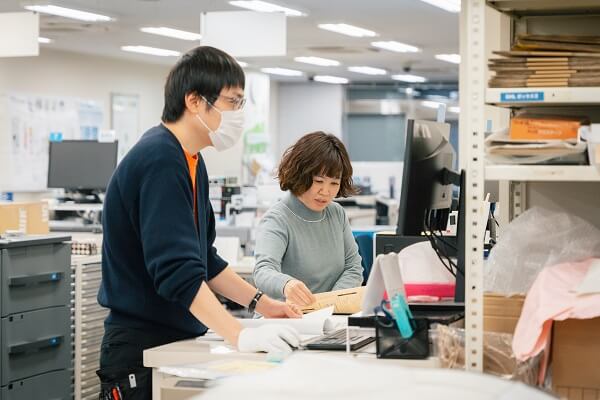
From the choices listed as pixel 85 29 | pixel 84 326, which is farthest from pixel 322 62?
pixel 84 326

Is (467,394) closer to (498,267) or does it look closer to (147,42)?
(498,267)

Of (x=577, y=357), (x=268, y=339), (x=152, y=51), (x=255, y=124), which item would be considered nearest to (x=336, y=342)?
(x=268, y=339)

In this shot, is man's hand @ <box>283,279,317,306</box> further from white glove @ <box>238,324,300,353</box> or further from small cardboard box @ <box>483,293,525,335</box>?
small cardboard box @ <box>483,293,525,335</box>

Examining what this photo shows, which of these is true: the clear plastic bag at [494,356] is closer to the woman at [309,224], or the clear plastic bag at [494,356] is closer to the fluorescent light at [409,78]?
the woman at [309,224]

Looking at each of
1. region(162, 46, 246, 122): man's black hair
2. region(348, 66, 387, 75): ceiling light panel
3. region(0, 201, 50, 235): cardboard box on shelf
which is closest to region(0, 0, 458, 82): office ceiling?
region(348, 66, 387, 75): ceiling light panel

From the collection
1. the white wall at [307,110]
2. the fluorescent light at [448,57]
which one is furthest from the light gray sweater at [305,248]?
the white wall at [307,110]

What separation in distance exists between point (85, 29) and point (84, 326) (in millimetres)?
6438

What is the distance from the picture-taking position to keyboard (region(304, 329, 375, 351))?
233cm

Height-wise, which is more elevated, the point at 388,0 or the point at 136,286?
the point at 388,0

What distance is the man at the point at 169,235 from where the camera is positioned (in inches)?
91.4

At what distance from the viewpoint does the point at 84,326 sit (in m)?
5.33

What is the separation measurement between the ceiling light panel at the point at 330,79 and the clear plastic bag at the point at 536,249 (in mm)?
15508

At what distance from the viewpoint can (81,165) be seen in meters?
8.75

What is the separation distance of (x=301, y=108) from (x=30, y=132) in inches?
296
